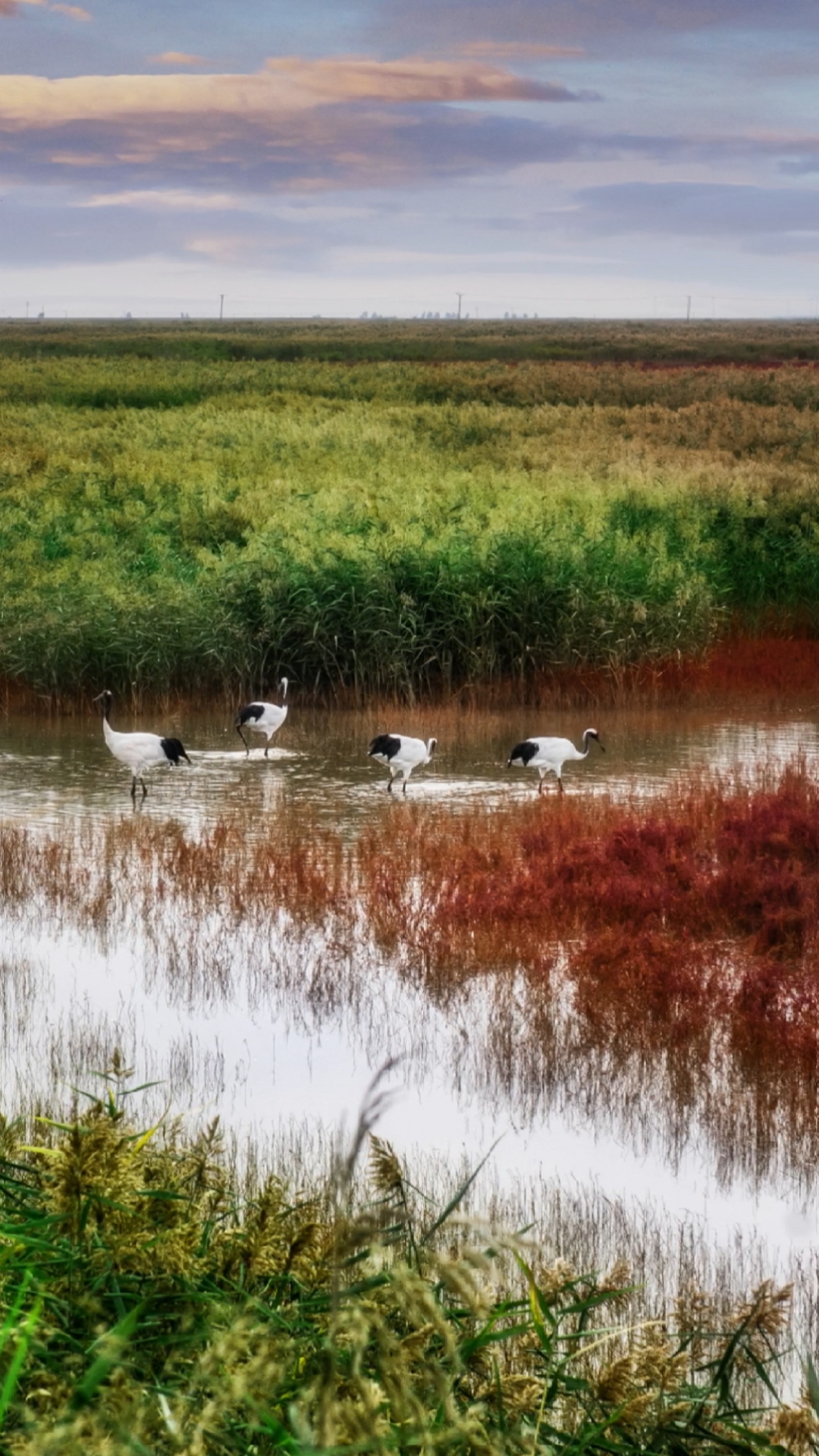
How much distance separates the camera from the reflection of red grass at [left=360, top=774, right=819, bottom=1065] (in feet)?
29.7

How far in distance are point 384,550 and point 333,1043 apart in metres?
12.1

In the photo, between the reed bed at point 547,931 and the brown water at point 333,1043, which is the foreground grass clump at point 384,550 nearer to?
the brown water at point 333,1043

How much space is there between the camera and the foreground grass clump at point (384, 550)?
20.1 metres

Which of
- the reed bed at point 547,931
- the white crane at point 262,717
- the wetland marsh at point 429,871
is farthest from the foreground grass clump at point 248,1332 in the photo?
the white crane at point 262,717

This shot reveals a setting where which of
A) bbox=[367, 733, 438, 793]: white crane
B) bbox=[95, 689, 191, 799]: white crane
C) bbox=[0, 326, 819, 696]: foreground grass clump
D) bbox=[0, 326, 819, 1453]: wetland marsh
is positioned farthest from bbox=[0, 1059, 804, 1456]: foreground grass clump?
bbox=[0, 326, 819, 696]: foreground grass clump

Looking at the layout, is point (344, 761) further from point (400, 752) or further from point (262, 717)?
point (400, 752)

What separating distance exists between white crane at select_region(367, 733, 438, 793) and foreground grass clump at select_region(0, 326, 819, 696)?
444cm

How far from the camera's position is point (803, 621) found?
80.1 ft

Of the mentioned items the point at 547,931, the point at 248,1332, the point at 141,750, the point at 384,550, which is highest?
Answer: the point at 384,550

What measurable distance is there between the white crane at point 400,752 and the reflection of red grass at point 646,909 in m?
1.24

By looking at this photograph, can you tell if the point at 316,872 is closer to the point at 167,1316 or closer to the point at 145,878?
the point at 145,878

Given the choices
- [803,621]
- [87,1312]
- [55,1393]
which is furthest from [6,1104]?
[803,621]

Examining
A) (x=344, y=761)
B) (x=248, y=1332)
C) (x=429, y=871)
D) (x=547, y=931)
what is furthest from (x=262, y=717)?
(x=248, y=1332)

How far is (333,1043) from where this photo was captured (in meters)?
9.04
